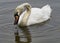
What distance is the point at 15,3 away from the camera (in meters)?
13.4

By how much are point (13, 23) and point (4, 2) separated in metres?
2.48

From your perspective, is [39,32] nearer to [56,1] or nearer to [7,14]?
[7,14]

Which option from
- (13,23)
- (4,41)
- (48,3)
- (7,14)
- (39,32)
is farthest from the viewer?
(48,3)

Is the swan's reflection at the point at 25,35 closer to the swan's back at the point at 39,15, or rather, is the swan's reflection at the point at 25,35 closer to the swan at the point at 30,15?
the swan at the point at 30,15

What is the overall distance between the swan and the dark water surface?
25 centimetres

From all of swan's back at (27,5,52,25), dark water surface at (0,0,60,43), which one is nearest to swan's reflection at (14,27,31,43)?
dark water surface at (0,0,60,43)

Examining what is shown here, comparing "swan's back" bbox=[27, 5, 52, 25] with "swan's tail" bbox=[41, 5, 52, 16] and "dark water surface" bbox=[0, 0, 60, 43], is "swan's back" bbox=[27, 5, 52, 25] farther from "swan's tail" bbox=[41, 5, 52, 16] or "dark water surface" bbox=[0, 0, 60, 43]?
"dark water surface" bbox=[0, 0, 60, 43]

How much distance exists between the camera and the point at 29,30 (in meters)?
10.7

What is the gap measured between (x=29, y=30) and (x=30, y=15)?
1163 mm

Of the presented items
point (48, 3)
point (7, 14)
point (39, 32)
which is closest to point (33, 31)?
point (39, 32)

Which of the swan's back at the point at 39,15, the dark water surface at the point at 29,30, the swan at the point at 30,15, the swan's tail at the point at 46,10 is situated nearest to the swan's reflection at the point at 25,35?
the dark water surface at the point at 29,30

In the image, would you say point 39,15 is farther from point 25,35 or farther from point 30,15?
point 25,35

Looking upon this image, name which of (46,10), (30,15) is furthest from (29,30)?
(46,10)

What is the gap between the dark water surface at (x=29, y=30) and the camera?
9.75m
